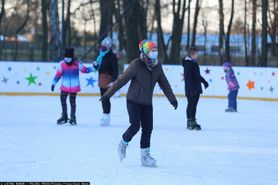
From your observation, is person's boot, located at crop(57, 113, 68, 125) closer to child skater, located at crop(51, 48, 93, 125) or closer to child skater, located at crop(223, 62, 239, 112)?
child skater, located at crop(51, 48, 93, 125)

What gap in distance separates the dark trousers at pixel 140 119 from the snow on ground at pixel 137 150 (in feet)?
1.13

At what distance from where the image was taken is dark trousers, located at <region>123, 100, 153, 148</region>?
7445mm

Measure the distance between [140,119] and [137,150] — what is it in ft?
4.51

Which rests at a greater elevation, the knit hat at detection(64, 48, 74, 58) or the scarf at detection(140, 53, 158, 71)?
the knit hat at detection(64, 48, 74, 58)

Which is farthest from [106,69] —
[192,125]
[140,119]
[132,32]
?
[132,32]

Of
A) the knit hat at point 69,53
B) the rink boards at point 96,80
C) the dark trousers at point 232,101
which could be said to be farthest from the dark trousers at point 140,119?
the rink boards at point 96,80

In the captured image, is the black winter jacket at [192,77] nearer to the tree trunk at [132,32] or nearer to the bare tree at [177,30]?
the tree trunk at [132,32]

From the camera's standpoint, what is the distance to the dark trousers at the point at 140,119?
24.4 feet

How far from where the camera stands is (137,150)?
28.9ft

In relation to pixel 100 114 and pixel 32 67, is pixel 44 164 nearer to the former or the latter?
pixel 100 114

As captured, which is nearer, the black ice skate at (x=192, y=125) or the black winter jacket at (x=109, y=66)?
the black ice skate at (x=192, y=125)

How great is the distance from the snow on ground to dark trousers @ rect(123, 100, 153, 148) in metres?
0.35

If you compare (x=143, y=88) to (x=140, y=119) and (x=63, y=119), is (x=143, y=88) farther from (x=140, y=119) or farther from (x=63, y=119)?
(x=63, y=119)

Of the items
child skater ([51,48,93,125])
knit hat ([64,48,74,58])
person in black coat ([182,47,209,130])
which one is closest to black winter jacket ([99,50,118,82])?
child skater ([51,48,93,125])
